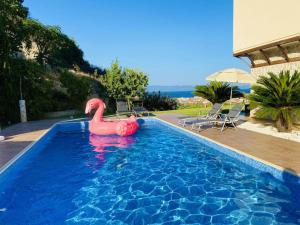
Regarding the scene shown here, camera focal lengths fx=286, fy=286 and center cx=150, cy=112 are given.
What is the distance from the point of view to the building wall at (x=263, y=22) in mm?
11341

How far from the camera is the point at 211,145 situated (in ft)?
30.7

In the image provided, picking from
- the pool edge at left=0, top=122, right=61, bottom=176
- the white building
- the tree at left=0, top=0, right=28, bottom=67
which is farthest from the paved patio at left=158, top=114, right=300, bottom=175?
the tree at left=0, top=0, right=28, bottom=67

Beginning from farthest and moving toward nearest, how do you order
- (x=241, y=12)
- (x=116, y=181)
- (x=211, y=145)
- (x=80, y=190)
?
(x=241, y=12) → (x=211, y=145) → (x=116, y=181) → (x=80, y=190)

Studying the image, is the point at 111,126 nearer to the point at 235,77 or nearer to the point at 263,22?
the point at 235,77

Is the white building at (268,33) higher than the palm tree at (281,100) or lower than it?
higher

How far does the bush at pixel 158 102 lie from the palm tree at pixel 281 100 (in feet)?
39.4

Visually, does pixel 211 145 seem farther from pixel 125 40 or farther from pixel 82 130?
pixel 125 40

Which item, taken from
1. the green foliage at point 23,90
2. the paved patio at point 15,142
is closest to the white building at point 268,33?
the paved patio at point 15,142

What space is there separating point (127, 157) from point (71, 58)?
111ft

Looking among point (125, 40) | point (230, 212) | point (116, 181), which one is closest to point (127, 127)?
point (116, 181)

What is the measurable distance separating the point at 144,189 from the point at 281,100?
5.95 m

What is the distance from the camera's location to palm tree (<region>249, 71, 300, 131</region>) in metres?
9.32

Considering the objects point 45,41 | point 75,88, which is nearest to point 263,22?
point 75,88

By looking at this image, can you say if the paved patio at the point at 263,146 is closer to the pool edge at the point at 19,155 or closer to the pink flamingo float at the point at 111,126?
the pink flamingo float at the point at 111,126
